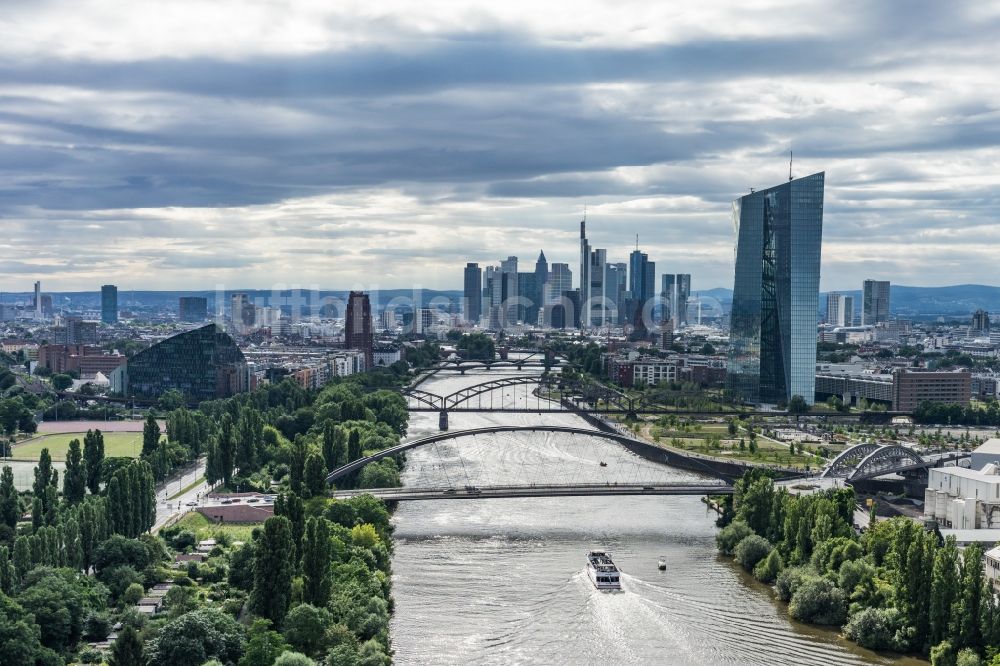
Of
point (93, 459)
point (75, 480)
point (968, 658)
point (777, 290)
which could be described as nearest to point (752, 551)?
point (968, 658)

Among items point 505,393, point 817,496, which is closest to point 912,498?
point 817,496

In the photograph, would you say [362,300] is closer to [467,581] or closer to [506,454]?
[506,454]

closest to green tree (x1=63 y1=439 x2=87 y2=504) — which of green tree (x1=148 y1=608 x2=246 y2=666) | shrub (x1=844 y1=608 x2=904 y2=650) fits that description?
green tree (x1=148 y1=608 x2=246 y2=666)

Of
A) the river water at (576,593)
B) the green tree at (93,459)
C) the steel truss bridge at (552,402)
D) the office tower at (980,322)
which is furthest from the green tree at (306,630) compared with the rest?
the office tower at (980,322)

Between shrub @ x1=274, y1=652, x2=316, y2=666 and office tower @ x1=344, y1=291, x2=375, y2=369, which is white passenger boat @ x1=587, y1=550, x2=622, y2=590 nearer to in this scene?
shrub @ x1=274, y1=652, x2=316, y2=666

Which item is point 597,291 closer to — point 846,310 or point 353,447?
point 846,310

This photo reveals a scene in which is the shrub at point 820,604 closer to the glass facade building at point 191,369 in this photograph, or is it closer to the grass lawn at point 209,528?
the grass lawn at point 209,528
